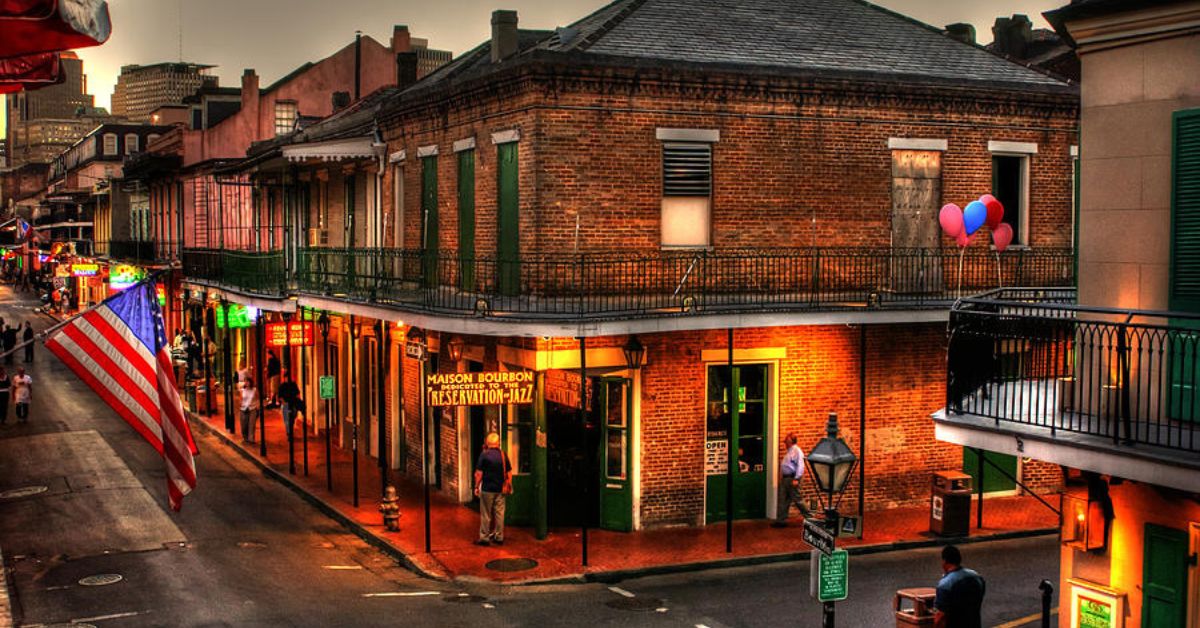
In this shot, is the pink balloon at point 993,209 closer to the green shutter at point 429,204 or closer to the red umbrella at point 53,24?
the green shutter at point 429,204

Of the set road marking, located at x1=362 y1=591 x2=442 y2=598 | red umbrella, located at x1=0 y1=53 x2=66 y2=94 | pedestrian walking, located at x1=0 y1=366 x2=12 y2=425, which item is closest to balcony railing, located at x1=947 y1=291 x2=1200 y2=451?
red umbrella, located at x1=0 y1=53 x2=66 y2=94

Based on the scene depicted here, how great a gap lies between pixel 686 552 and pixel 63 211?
269 feet

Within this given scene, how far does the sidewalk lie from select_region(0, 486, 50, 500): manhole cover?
192 inches

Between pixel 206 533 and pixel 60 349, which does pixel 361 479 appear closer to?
pixel 206 533

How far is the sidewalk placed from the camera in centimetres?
1770

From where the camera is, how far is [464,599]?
53.0 ft

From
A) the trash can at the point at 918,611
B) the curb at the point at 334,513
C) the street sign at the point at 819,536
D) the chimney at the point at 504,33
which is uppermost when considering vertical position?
the chimney at the point at 504,33

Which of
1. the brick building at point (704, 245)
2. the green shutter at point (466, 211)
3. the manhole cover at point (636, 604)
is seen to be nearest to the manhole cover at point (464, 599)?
the manhole cover at point (636, 604)

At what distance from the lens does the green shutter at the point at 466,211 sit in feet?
70.7

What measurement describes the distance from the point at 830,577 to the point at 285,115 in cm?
3346

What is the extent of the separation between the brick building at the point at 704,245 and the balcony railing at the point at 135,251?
25.5m

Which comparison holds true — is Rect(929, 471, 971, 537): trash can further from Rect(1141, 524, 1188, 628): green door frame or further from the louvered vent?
Rect(1141, 524, 1188, 628): green door frame

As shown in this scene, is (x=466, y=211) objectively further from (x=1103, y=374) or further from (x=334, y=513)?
(x=1103, y=374)

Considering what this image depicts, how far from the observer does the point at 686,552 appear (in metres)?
18.5
